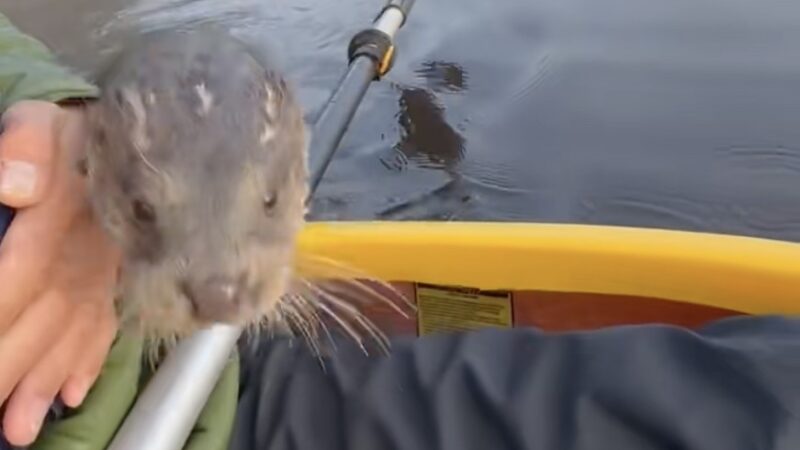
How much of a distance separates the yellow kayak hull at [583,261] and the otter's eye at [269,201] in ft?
1.78

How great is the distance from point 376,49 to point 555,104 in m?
0.53

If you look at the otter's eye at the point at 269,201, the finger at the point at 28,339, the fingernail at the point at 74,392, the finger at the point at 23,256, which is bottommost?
the fingernail at the point at 74,392

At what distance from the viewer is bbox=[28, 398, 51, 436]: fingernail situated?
957 millimetres

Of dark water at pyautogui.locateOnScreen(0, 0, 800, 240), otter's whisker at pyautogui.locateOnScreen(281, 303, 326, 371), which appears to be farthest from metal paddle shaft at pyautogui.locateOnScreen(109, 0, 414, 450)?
dark water at pyautogui.locateOnScreen(0, 0, 800, 240)

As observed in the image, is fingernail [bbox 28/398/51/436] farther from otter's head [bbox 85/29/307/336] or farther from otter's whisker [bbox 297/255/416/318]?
otter's whisker [bbox 297/255/416/318]

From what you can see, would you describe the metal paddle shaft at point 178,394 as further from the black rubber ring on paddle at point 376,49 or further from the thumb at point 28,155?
the black rubber ring on paddle at point 376,49

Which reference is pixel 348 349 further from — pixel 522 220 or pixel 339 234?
pixel 522 220

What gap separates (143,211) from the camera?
79cm

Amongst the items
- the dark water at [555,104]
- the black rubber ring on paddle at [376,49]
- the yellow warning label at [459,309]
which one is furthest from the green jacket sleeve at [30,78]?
the dark water at [555,104]

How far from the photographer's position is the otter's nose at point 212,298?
0.78m

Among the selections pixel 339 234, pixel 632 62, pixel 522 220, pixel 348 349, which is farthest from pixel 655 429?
pixel 632 62

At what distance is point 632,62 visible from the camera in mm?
2598

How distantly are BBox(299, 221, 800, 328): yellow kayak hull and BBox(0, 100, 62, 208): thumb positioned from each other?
0.45 m

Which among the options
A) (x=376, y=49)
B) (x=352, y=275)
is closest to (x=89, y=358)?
(x=352, y=275)
